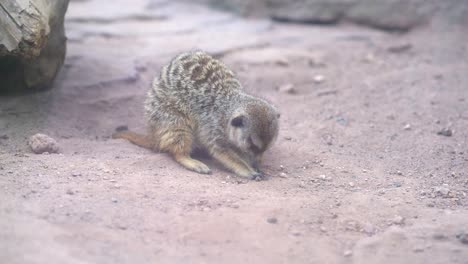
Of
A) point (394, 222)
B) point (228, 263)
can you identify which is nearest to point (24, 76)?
point (228, 263)

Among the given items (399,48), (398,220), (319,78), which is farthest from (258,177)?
(399,48)

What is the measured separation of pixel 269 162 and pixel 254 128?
1.40ft

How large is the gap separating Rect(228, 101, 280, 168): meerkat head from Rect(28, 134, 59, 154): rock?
1.35 meters

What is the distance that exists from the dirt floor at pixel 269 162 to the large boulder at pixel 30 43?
0.18m

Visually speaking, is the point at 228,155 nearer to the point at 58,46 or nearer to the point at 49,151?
the point at 49,151

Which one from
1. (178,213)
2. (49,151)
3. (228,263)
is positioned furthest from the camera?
(49,151)

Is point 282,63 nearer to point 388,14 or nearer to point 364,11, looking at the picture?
point 364,11

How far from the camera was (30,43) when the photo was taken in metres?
4.11

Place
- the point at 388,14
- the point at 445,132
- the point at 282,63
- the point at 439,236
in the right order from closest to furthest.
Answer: the point at 439,236
the point at 445,132
the point at 282,63
the point at 388,14

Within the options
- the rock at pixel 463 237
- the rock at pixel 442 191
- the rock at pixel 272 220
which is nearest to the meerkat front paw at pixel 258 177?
the rock at pixel 272 220

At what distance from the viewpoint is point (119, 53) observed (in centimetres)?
653

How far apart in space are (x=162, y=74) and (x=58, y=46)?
0.95 metres

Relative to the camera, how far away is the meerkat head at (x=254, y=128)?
14.0ft

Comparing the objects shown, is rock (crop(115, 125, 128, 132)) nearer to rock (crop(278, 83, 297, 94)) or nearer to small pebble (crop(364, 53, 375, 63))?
rock (crop(278, 83, 297, 94))
